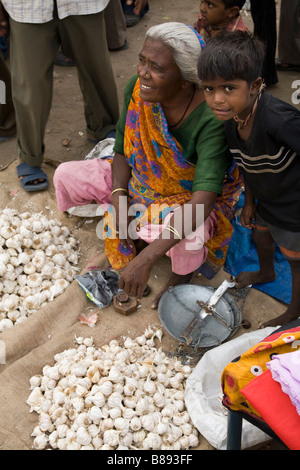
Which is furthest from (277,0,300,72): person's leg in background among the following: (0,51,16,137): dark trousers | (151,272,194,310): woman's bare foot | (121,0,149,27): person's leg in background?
(151,272,194,310): woman's bare foot

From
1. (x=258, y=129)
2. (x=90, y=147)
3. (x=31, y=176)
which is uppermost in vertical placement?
(x=258, y=129)

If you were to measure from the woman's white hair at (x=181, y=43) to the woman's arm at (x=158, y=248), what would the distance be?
1.69 ft

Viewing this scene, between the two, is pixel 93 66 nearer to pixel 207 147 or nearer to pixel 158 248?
pixel 207 147

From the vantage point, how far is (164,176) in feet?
7.76

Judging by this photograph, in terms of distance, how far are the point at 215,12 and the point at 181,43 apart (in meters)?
1.10

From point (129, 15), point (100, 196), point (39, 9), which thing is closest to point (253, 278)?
point (100, 196)

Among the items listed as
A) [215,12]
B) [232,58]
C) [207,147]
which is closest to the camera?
[232,58]

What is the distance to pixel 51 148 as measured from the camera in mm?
3555

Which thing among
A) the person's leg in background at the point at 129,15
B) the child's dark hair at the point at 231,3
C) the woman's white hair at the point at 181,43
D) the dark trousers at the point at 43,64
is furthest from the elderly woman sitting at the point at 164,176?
the person's leg in background at the point at 129,15

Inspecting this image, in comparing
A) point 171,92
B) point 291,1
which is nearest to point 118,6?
point 291,1

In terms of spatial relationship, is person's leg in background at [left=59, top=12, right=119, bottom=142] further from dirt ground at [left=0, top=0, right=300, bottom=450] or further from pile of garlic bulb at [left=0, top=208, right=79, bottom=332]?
pile of garlic bulb at [left=0, top=208, right=79, bottom=332]

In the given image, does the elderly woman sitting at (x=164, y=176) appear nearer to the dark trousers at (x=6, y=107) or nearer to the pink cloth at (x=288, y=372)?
the pink cloth at (x=288, y=372)

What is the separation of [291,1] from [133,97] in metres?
2.38

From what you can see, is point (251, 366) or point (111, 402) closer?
point (251, 366)
